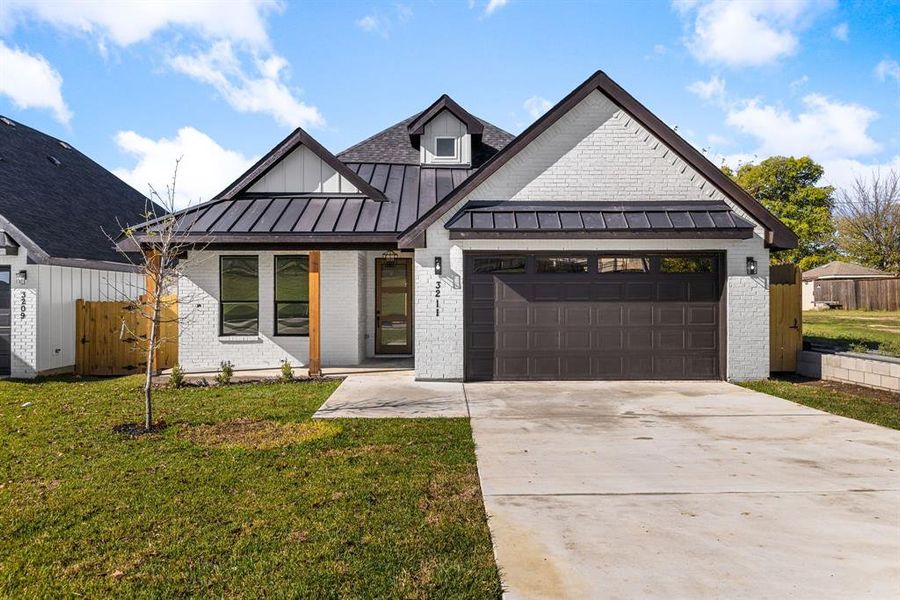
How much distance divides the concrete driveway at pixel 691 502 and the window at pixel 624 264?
11.4ft

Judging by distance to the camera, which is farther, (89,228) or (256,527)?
(89,228)

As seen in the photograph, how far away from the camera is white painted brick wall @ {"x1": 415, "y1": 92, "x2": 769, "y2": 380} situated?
10.5 metres

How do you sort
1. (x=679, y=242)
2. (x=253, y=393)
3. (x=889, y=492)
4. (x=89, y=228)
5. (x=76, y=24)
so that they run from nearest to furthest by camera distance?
(x=889, y=492), (x=253, y=393), (x=679, y=242), (x=76, y=24), (x=89, y=228)

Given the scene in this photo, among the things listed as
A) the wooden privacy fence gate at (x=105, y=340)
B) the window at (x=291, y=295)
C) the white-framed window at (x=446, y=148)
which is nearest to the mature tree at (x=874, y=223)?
the white-framed window at (x=446, y=148)

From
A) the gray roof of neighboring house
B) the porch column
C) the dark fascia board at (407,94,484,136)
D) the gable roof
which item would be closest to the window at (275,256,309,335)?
the porch column

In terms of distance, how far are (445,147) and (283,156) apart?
468 centimetres

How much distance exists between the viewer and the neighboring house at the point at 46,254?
450 inches

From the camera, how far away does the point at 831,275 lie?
129 ft

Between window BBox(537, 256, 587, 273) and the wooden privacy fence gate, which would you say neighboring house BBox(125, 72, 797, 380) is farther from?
the wooden privacy fence gate

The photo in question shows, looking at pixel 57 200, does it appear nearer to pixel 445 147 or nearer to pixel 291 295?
pixel 291 295

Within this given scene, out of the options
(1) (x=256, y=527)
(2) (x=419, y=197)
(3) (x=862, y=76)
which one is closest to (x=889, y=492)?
(1) (x=256, y=527)

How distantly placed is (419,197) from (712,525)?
10.1 meters

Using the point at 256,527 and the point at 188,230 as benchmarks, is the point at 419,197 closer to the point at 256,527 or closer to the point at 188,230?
the point at 188,230

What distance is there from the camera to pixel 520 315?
10719mm
